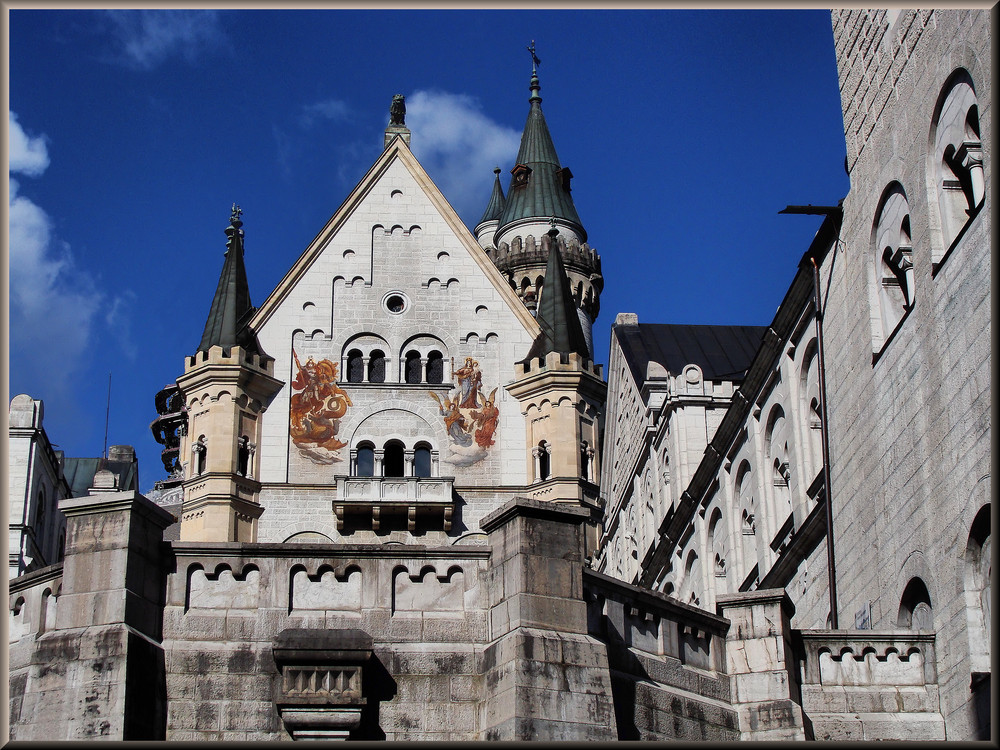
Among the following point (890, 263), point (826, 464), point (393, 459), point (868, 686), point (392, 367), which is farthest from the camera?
point (392, 367)

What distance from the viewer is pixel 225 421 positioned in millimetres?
37375

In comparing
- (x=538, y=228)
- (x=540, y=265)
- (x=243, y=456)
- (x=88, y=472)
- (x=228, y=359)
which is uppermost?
(x=538, y=228)

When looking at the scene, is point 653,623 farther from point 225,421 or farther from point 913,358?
point 225,421

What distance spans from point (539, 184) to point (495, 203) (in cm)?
1018

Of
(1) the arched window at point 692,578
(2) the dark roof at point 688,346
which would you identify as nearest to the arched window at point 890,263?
(1) the arched window at point 692,578

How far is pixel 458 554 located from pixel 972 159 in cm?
981

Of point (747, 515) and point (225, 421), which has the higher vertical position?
point (225, 421)

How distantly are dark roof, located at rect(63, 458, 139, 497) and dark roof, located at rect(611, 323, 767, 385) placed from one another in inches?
1042

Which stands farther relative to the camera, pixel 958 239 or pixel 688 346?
pixel 688 346

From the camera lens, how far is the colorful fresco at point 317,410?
3812 centimetres

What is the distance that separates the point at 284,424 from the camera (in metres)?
38.2

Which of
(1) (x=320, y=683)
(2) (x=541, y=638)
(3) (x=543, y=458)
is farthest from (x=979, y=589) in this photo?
(3) (x=543, y=458)

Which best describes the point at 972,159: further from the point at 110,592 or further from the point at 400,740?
the point at 110,592

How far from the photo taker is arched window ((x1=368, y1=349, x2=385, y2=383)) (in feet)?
129
